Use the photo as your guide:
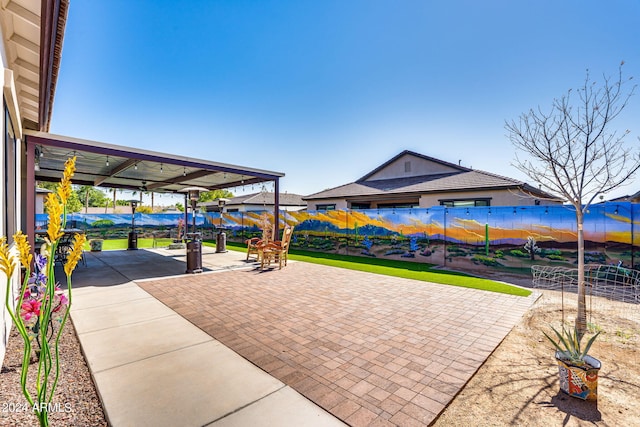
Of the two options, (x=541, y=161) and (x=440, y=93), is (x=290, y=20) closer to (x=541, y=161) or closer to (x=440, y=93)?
(x=440, y=93)

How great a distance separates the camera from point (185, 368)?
307cm

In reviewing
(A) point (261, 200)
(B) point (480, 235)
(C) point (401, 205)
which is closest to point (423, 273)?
(B) point (480, 235)

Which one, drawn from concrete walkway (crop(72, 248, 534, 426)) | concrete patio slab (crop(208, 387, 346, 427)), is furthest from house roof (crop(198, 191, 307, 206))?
concrete patio slab (crop(208, 387, 346, 427))

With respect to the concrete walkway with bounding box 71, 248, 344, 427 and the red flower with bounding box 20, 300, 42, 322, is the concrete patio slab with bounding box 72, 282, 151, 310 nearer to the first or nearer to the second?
the concrete walkway with bounding box 71, 248, 344, 427

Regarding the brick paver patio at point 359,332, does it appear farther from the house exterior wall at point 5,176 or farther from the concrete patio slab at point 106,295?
the house exterior wall at point 5,176

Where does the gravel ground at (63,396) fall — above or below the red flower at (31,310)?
below

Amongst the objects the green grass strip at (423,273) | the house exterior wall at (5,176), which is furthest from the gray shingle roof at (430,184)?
the house exterior wall at (5,176)

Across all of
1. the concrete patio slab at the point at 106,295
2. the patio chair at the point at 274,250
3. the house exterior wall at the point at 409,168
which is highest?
the house exterior wall at the point at 409,168

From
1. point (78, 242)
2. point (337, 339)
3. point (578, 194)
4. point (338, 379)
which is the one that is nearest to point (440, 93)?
point (578, 194)

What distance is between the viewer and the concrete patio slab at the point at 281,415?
222 centimetres

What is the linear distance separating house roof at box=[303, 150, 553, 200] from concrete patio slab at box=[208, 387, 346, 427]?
426 inches

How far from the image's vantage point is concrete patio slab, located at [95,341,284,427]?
231 centimetres

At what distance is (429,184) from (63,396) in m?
15.5

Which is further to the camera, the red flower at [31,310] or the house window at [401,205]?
the house window at [401,205]
